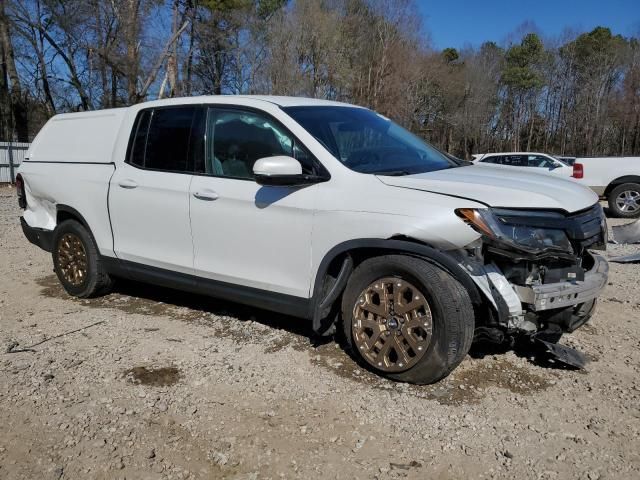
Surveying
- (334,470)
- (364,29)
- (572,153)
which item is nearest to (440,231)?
(334,470)

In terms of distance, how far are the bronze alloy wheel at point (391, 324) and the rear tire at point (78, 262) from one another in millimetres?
2819

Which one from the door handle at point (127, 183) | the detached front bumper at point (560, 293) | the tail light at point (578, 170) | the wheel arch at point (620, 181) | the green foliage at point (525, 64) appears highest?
the green foliage at point (525, 64)

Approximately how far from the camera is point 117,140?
5.01m

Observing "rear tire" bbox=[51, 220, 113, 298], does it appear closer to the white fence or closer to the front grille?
the front grille

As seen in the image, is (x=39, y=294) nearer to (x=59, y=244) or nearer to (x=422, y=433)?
(x=59, y=244)

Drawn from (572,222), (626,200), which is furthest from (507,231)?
(626,200)

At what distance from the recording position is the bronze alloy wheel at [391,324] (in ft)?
11.3

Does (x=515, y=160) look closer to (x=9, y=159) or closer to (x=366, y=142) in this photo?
(x=366, y=142)

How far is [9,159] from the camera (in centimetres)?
2116

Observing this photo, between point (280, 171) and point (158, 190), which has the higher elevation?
point (280, 171)

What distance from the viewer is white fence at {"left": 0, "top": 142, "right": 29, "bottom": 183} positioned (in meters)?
21.1

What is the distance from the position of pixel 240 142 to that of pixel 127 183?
116 cm

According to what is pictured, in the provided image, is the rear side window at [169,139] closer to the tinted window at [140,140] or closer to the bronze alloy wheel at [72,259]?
the tinted window at [140,140]

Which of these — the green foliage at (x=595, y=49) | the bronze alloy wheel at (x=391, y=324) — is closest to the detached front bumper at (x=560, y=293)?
the bronze alloy wheel at (x=391, y=324)
